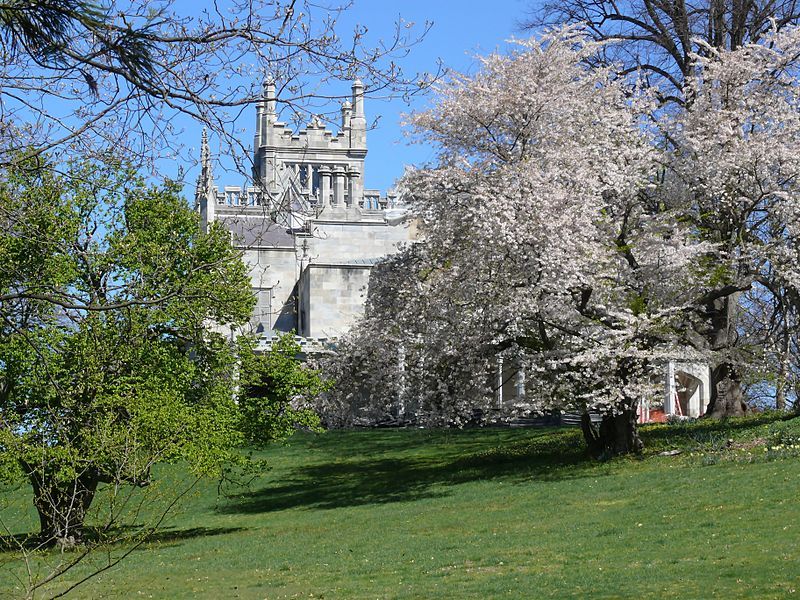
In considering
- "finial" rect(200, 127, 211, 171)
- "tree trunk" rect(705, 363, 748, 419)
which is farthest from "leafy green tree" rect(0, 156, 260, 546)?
"tree trunk" rect(705, 363, 748, 419)

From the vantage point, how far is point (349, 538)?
20.0 metres

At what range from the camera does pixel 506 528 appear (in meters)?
19.4

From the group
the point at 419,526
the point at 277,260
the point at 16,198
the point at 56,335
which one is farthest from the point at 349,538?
the point at 277,260

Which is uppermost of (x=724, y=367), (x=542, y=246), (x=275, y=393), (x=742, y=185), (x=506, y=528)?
(x=742, y=185)

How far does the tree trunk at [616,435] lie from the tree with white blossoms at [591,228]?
1.7 inches

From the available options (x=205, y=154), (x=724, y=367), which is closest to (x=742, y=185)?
(x=724, y=367)

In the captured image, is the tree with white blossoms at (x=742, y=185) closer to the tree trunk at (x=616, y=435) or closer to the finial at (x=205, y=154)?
the tree trunk at (x=616, y=435)

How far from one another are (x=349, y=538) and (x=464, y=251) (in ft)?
24.4

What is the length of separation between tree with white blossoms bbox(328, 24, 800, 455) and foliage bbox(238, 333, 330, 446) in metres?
3.32

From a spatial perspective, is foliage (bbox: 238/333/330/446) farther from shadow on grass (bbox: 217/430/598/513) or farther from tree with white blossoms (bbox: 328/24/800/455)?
tree with white blossoms (bbox: 328/24/800/455)

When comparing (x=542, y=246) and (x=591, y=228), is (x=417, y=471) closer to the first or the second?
(x=542, y=246)

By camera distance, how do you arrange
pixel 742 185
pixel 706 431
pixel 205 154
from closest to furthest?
1. pixel 205 154
2. pixel 742 185
3. pixel 706 431

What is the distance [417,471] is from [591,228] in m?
8.01

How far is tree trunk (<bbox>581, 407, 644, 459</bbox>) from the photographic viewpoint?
25438 mm
